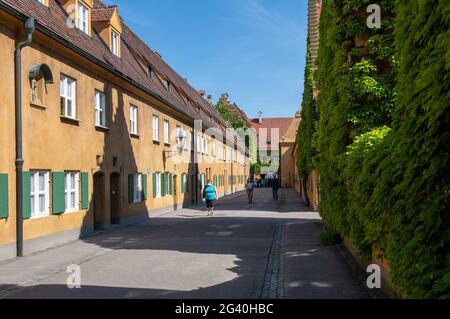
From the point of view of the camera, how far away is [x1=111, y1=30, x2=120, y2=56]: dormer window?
70.4ft

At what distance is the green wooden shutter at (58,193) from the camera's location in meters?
14.1

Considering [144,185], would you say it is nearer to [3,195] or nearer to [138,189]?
[138,189]

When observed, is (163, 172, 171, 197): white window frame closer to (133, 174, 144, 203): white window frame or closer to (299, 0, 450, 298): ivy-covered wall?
(133, 174, 144, 203): white window frame

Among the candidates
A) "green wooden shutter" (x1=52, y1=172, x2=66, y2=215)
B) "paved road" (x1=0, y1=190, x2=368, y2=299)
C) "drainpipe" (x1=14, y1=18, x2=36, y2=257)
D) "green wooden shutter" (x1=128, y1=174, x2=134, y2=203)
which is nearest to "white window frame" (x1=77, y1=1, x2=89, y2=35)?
"drainpipe" (x1=14, y1=18, x2=36, y2=257)

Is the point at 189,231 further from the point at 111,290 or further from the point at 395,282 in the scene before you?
the point at 395,282

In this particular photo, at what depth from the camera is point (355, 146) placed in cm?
946

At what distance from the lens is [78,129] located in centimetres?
1606

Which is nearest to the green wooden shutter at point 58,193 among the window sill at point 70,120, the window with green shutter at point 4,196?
the window sill at point 70,120

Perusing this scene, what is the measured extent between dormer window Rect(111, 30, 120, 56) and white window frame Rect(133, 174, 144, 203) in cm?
552

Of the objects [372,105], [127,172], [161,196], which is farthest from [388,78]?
[161,196]

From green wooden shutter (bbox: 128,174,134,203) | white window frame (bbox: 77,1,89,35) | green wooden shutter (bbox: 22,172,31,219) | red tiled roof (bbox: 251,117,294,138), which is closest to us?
green wooden shutter (bbox: 22,172,31,219)

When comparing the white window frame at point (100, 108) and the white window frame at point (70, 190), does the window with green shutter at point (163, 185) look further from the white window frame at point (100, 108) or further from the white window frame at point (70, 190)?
the white window frame at point (70, 190)

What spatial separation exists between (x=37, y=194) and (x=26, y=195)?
0.96m

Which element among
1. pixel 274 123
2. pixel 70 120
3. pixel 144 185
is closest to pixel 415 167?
pixel 70 120
